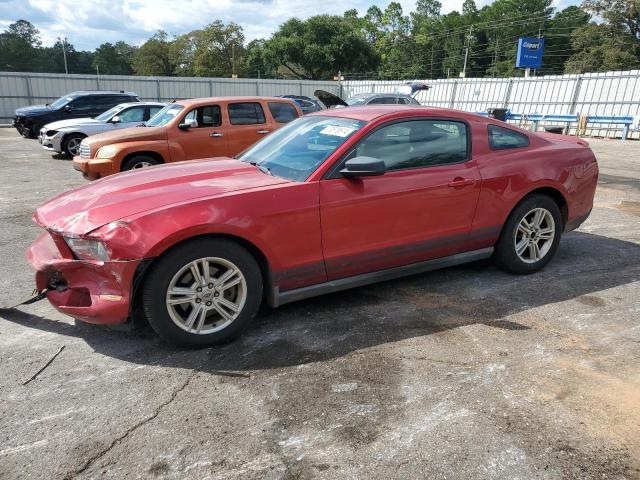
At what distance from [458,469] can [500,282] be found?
2.60 meters

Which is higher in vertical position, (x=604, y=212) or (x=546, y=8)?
(x=546, y=8)

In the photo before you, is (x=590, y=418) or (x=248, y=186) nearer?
(x=590, y=418)

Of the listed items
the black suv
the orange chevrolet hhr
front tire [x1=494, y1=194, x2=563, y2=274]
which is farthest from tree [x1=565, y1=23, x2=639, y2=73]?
front tire [x1=494, y1=194, x2=563, y2=274]

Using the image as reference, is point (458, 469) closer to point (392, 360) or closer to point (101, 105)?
point (392, 360)

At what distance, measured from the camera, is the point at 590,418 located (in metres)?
2.66

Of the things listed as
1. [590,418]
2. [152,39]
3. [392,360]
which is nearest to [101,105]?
[392,360]

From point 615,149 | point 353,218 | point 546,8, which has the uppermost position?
point 546,8

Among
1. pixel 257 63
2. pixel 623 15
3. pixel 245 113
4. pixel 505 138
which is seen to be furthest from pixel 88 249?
pixel 257 63

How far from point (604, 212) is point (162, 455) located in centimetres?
729

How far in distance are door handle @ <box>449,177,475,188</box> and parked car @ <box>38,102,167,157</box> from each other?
1067cm

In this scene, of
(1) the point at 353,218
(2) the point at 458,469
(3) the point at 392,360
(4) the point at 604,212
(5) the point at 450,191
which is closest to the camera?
(2) the point at 458,469

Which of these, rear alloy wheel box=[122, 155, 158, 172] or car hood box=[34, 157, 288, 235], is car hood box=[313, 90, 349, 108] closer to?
rear alloy wheel box=[122, 155, 158, 172]

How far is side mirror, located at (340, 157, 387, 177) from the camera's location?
3566mm

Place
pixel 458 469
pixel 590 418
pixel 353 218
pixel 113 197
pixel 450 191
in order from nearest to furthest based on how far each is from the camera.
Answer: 1. pixel 458 469
2. pixel 590 418
3. pixel 113 197
4. pixel 353 218
5. pixel 450 191
